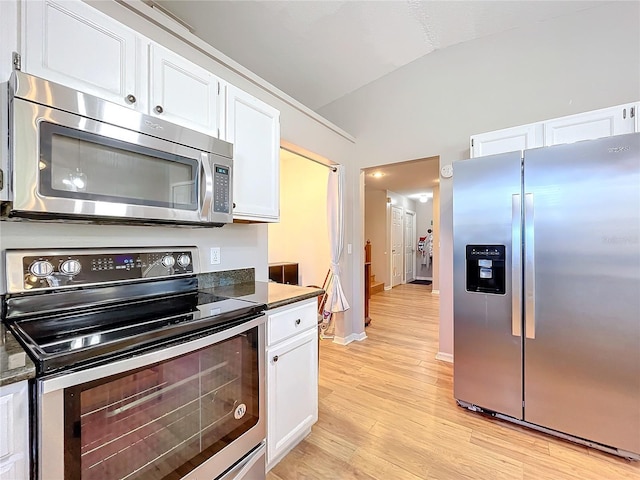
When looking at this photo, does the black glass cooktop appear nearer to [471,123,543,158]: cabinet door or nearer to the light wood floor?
the light wood floor

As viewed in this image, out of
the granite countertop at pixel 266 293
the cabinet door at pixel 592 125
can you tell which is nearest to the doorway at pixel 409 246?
the cabinet door at pixel 592 125

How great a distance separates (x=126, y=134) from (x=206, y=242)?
2.65 feet

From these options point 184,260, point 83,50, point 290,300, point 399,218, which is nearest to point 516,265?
point 290,300

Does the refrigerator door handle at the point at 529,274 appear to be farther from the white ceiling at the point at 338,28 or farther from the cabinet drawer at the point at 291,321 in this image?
the white ceiling at the point at 338,28

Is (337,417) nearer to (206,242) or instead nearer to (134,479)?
(134,479)

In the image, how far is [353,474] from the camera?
157cm

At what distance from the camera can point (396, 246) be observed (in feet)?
26.7

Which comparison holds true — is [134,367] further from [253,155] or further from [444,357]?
[444,357]

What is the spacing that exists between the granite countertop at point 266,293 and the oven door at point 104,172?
1.50 ft

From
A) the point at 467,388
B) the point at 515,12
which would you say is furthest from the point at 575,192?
the point at 515,12

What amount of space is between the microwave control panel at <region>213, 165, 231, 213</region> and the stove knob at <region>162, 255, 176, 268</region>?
1.28 feet

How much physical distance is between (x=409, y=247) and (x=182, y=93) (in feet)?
27.9

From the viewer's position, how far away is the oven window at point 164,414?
34.3 inches

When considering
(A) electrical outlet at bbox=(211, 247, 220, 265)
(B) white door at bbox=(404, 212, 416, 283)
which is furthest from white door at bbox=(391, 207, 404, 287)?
(A) electrical outlet at bbox=(211, 247, 220, 265)
